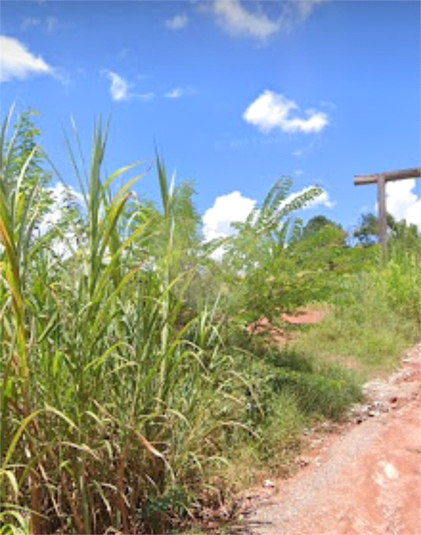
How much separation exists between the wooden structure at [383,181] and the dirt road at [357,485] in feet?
19.5

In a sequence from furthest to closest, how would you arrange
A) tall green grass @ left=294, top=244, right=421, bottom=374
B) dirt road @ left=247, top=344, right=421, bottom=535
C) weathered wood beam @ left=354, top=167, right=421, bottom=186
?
weathered wood beam @ left=354, top=167, right=421, bottom=186 → tall green grass @ left=294, top=244, right=421, bottom=374 → dirt road @ left=247, top=344, right=421, bottom=535

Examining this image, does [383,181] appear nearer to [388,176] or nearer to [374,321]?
[388,176]

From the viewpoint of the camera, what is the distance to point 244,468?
3.21 meters

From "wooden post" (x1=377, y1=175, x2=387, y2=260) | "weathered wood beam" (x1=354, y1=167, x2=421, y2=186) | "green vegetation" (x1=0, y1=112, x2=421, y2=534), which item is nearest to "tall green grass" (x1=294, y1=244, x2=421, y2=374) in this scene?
"wooden post" (x1=377, y1=175, x2=387, y2=260)

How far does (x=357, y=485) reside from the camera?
3.09m

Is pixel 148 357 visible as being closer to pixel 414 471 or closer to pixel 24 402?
pixel 24 402

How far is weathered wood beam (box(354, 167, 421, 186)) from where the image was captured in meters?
9.95

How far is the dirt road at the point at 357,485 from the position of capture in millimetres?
2701

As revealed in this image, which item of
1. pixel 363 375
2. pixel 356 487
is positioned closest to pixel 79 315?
pixel 356 487

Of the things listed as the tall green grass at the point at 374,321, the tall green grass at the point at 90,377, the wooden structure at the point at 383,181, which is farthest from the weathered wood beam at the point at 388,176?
the tall green grass at the point at 90,377

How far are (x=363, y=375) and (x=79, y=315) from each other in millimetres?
3702

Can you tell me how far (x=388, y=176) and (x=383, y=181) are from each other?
124 mm

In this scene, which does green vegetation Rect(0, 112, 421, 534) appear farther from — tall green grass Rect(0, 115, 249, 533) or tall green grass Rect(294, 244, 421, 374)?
tall green grass Rect(294, 244, 421, 374)

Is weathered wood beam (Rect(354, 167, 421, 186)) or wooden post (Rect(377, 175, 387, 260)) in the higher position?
weathered wood beam (Rect(354, 167, 421, 186))
